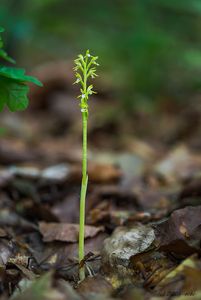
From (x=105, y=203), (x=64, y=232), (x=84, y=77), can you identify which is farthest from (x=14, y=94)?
(x=105, y=203)

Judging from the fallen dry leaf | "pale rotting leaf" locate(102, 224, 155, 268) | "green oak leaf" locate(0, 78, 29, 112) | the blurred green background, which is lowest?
"pale rotting leaf" locate(102, 224, 155, 268)

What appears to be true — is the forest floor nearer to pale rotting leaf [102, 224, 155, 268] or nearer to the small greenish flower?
pale rotting leaf [102, 224, 155, 268]

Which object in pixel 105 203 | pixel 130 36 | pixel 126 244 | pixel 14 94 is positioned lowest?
pixel 126 244

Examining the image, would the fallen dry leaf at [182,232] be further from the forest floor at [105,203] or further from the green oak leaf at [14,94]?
the green oak leaf at [14,94]

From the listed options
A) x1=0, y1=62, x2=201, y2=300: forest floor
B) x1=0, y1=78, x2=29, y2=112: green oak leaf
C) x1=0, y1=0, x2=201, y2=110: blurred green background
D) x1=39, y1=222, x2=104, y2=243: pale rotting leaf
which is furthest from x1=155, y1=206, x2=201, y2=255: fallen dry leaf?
x1=0, y1=0, x2=201, y2=110: blurred green background

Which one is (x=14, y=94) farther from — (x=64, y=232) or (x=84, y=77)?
(x=64, y=232)

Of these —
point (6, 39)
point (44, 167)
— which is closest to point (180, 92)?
point (6, 39)
